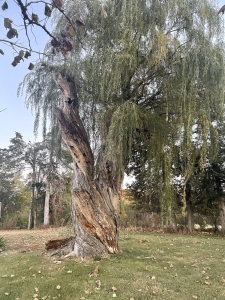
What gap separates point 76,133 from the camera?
570 cm

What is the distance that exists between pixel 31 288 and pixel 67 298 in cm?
75

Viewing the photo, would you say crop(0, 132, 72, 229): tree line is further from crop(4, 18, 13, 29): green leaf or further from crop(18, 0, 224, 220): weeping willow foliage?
crop(4, 18, 13, 29): green leaf

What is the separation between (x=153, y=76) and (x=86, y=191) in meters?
3.19

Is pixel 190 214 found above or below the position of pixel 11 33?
below

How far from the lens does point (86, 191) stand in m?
5.44

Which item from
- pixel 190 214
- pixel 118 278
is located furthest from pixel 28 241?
pixel 190 214

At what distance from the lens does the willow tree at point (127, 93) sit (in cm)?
477

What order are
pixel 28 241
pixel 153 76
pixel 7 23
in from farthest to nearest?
pixel 28 241
pixel 153 76
pixel 7 23

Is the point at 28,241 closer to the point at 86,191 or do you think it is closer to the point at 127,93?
the point at 86,191

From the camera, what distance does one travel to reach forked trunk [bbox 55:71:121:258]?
5285 millimetres

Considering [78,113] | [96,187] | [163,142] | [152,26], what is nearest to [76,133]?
[78,113]

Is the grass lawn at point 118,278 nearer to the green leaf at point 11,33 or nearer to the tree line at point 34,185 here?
the green leaf at point 11,33

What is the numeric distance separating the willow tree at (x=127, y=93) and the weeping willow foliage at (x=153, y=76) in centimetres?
2

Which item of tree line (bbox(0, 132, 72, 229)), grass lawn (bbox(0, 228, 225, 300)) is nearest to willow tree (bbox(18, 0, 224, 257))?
grass lawn (bbox(0, 228, 225, 300))
